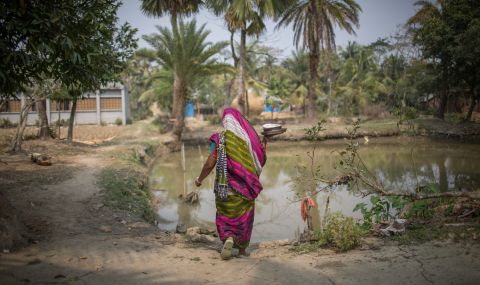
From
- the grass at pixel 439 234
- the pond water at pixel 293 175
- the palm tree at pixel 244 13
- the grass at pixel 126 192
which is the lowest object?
the pond water at pixel 293 175

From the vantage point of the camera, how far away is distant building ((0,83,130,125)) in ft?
80.4

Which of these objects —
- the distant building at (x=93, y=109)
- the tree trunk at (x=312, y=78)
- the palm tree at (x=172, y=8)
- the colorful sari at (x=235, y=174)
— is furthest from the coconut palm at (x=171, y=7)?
the colorful sari at (x=235, y=174)

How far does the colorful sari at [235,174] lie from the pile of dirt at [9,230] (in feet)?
6.51

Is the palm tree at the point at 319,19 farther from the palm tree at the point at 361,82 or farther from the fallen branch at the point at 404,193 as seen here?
the fallen branch at the point at 404,193

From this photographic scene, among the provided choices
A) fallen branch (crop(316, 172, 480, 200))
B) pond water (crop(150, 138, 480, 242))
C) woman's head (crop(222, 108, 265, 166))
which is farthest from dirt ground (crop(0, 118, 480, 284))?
pond water (crop(150, 138, 480, 242))

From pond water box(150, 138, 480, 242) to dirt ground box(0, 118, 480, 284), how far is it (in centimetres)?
155

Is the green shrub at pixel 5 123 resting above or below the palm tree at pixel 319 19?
below

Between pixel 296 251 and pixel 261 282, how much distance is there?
1.11 meters

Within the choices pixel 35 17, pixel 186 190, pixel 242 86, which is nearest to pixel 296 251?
pixel 35 17

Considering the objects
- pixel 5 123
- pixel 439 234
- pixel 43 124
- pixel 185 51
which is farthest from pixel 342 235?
pixel 5 123

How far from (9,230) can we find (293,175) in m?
8.83

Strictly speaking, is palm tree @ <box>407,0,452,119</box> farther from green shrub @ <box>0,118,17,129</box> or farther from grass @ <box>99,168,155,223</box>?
green shrub @ <box>0,118,17,129</box>

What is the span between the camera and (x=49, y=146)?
12164 mm

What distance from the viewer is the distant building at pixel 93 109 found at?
80.4 ft
